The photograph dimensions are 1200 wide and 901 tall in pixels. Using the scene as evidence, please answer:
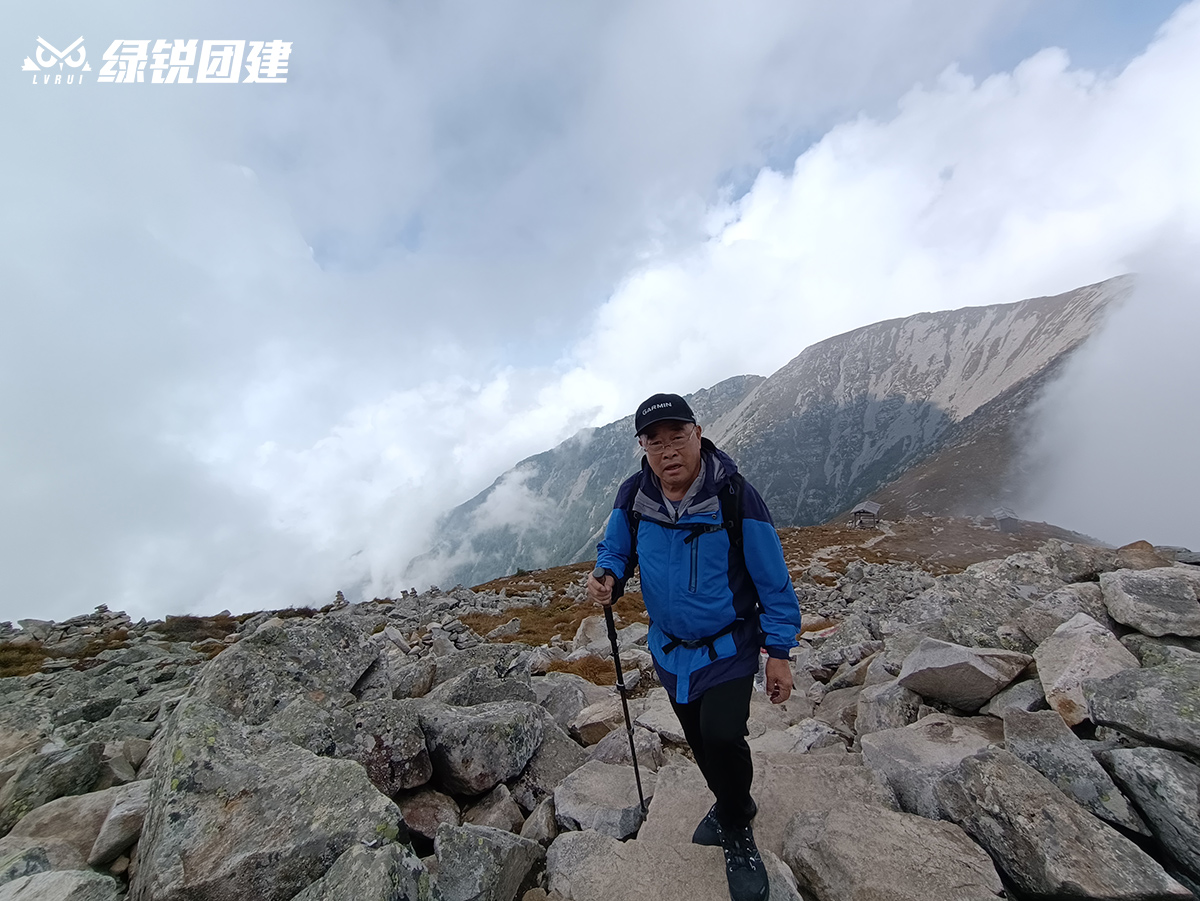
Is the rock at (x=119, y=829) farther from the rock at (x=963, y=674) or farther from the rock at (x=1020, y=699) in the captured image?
the rock at (x=1020, y=699)

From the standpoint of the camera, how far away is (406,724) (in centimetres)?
634

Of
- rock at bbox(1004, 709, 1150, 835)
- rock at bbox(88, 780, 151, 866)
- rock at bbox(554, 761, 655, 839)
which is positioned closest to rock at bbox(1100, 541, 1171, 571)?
rock at bbox(1004, 709, 1150, 835)

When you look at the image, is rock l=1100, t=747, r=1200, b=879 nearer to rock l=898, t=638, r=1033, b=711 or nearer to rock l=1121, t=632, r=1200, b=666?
rock l=1121, t=632, r=1200, b=666

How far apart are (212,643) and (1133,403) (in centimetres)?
22596

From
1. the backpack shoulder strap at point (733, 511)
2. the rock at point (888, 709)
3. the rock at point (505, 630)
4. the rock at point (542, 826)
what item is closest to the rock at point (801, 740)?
the rock at point (888, 709)

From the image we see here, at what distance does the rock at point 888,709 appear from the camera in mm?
7027

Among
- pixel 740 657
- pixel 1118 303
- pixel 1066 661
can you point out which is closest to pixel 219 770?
pixel 740 657

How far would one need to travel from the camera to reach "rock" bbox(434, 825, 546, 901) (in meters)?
4.25

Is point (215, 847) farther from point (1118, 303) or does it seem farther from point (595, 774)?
point (1118, 303)

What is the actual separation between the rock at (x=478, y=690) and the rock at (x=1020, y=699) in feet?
23.2

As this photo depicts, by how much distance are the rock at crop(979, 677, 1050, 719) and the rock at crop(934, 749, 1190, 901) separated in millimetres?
2397

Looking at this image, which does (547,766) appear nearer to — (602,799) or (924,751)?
(602,799)

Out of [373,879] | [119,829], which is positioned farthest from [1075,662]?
[119,829]

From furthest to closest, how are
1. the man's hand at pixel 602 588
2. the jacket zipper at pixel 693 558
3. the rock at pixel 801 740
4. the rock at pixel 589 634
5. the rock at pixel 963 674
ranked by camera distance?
1. the rock at pixel 589 634
2. the rock at pixel 801 740
3. the rock at pixel 963 674
4. the man's hand at pixel 602 588
5. the jacket zipper at pixel 693 558
